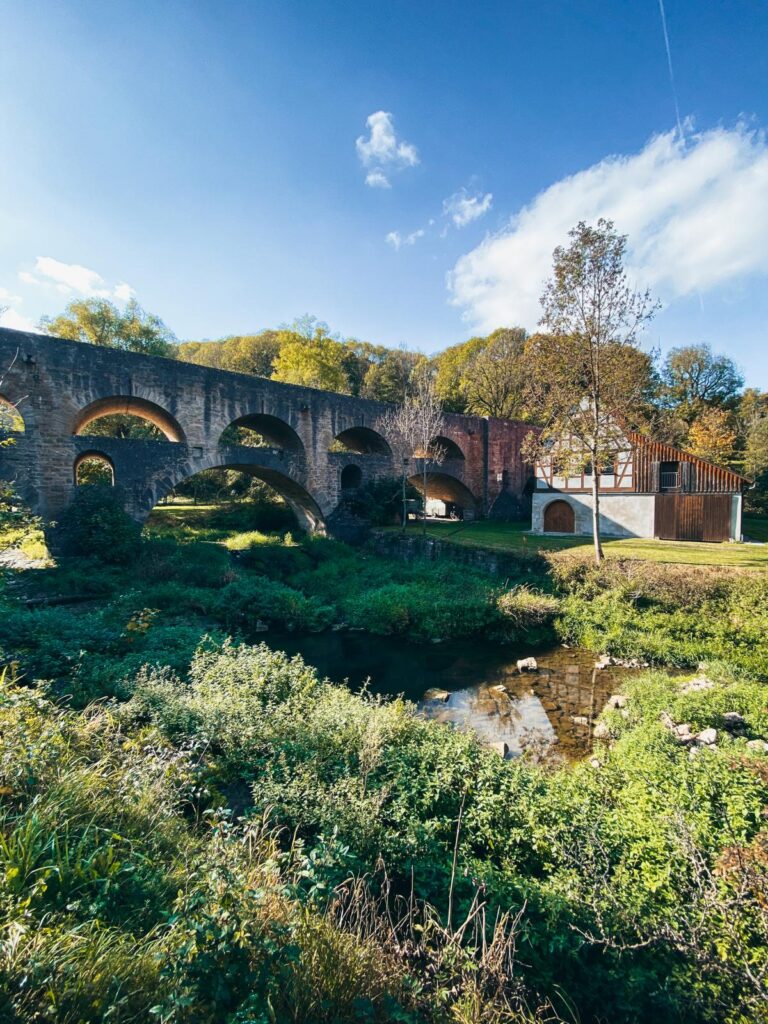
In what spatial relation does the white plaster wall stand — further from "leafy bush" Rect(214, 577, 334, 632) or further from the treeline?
"leafy bush" Rect(214, 577, 334, 632)

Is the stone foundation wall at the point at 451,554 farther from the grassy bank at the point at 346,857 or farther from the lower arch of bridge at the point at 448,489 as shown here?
the grassy bank at the point at 346,857

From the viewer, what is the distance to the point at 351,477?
2055 centimetres

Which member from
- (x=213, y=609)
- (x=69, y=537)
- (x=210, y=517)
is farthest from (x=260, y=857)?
(x=210, y=517)

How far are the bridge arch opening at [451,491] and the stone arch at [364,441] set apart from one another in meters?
2.16

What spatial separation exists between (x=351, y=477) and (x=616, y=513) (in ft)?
37.0

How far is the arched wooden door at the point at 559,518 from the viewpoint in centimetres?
1798

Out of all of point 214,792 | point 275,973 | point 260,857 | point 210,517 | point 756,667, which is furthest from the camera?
point 210,517

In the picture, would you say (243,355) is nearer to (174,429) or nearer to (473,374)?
(473,374)

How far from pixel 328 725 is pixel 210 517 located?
17422 millimetres

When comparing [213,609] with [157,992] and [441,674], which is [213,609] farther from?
[157,992]

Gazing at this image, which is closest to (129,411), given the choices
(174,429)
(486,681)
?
(174,429)

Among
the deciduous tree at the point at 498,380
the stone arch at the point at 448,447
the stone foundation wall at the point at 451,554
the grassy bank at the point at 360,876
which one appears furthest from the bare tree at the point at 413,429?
the grassy bank at the point at 360,876

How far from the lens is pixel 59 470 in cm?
1174

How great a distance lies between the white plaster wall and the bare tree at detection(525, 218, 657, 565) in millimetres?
4514
